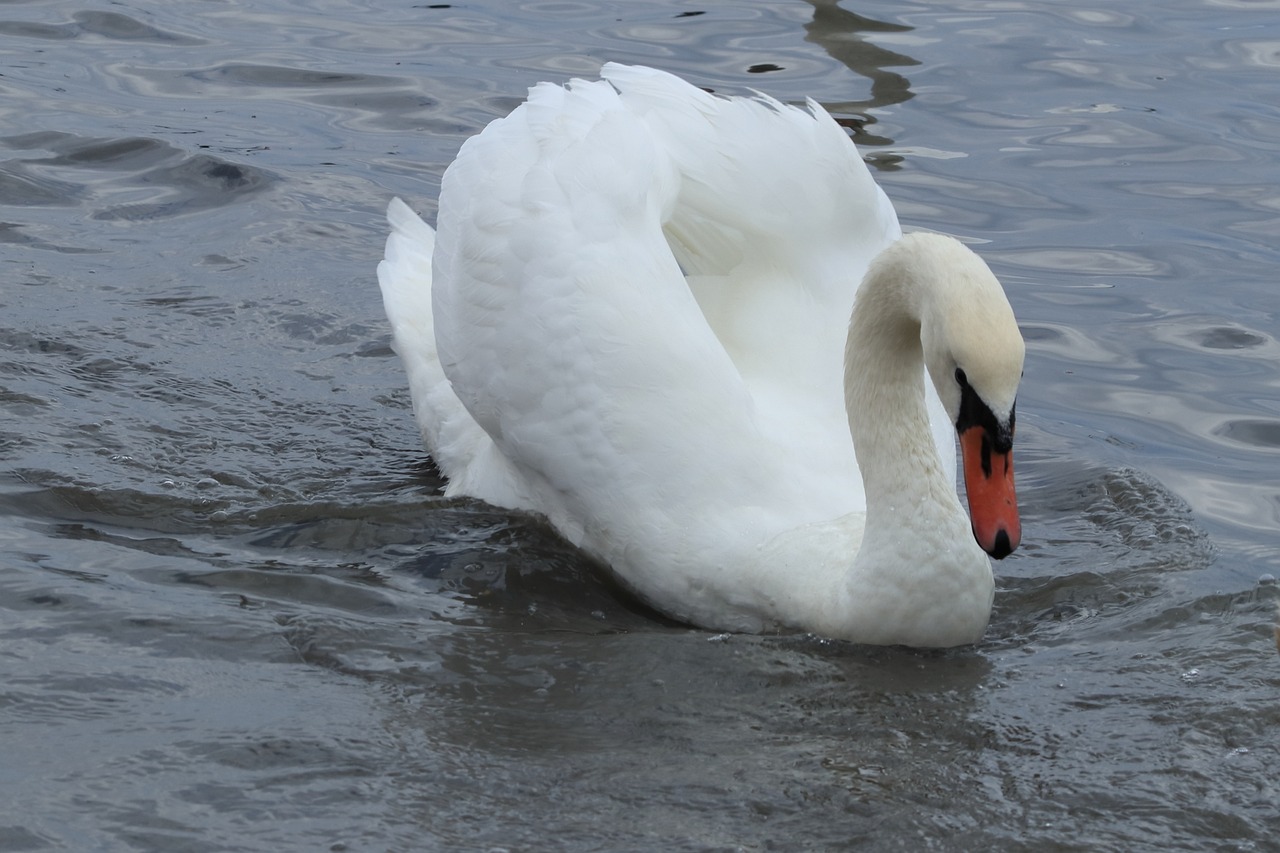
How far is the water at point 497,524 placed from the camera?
13.7ft

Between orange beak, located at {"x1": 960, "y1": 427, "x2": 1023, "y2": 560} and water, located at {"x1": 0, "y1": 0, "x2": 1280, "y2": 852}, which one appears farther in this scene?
orange beak, located at {"x1": 960, "y1": 427, "x2": 1023, "y2": 560}

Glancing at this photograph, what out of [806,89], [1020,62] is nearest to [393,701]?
[806,89]

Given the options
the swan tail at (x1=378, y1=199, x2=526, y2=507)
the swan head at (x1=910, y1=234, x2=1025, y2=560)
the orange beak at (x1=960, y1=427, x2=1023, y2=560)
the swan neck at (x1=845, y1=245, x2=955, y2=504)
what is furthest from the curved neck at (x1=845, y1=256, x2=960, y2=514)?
the swan tail at (x1=378, y1=199, x2=526, y2=507)

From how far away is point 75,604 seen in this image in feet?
16.4

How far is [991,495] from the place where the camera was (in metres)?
4.61

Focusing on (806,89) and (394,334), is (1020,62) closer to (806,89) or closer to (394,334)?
(806,89)

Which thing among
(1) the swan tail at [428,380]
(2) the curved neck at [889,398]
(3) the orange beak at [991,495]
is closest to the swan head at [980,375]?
(3) the orange beak at [991,495]

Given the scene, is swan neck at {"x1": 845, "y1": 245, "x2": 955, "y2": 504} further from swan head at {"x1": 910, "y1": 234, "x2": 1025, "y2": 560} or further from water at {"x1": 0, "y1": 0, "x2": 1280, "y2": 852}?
water at {"x1": 0, "y1": 0, "x2": 1280, "y2": 852}

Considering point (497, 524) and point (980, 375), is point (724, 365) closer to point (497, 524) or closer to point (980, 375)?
point (497, 524)

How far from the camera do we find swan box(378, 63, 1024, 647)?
503 cm

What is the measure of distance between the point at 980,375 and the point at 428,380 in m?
2.74

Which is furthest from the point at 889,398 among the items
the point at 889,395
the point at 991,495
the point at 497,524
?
the point at 497,524

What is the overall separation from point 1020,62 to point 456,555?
23.4ft

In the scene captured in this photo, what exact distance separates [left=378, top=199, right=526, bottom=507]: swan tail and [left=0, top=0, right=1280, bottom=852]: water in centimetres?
13
